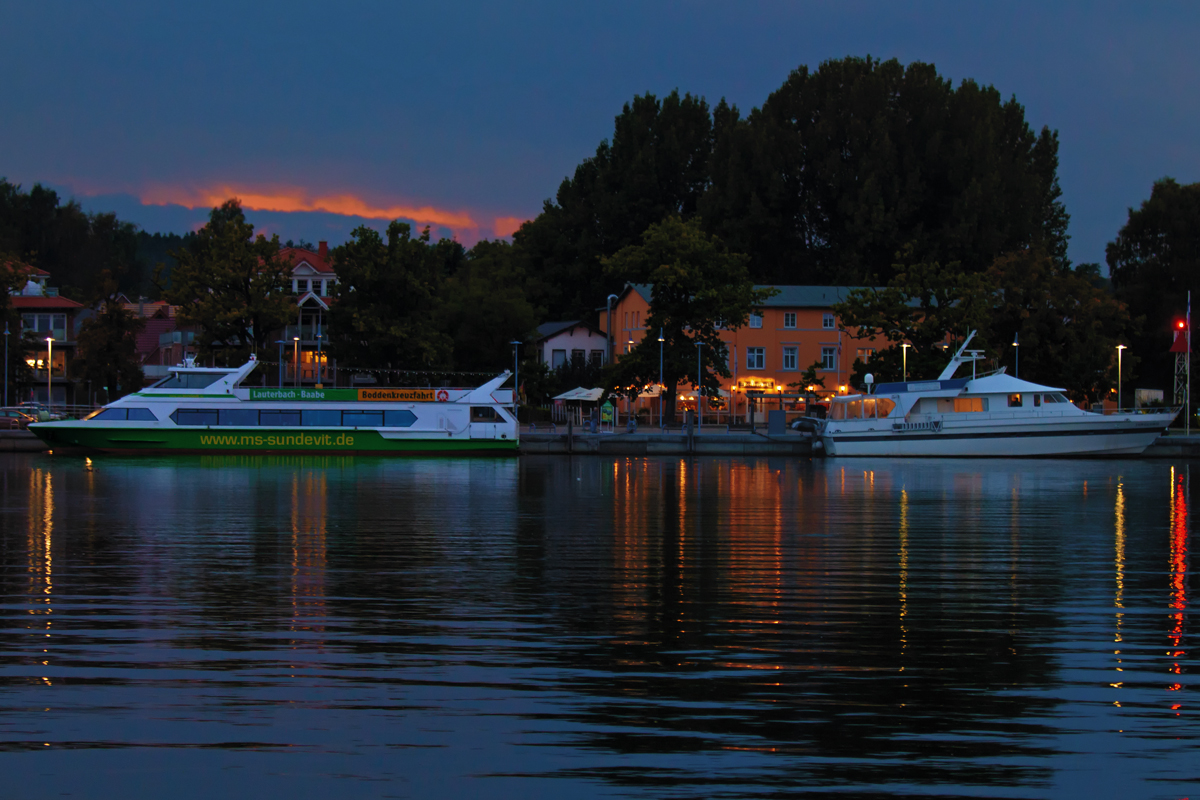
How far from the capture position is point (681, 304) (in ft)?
228

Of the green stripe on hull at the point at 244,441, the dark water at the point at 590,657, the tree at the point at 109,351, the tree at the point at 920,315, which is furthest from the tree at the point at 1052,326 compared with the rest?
the tree at the point at 109,351

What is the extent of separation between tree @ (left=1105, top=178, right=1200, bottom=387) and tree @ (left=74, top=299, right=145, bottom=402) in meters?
70.0

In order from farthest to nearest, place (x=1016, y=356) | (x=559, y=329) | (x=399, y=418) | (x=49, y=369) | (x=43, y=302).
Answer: (x=43, y=302), (x=559, y=329), (x=49, y=369), (x=1016, y=356), (x=399, y=418)

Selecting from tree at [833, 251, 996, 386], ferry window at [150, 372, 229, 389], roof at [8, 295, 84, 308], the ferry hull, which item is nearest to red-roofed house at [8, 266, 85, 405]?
roof at [8, 295, 84, 308]

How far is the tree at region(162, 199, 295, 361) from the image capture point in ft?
226

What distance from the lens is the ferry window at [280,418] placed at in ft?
178

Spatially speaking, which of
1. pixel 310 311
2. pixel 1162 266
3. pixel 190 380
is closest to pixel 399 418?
pixel 190 380

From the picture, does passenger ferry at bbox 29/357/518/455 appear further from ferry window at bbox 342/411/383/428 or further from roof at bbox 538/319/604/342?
roof at bbox 538/319/604/342

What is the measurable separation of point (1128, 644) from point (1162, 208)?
3372 inches

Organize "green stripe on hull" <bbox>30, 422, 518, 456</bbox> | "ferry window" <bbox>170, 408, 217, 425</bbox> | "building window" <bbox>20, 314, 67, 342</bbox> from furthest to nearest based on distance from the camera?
"building window" <bbox>20, 314, 67, 342</bbox>, "ferry window" <bbox>170, 408, 217, 425</bbox>, "green stripe on hull" <bbox>30, 422, 518, 456</bbox>

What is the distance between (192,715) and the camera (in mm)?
9172

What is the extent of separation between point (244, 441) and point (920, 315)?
38.3 metres

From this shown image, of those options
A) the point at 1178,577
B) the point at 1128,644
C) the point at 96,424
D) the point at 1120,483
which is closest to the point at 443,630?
the point at 1128,644

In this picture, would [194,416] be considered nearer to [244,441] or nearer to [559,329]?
[244,441]
